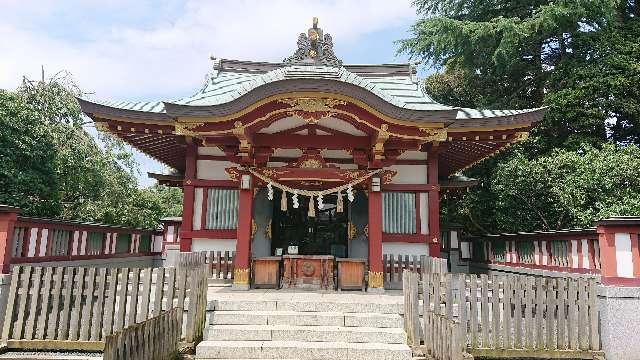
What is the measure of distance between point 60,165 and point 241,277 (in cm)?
990

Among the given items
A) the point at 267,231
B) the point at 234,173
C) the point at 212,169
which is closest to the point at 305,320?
the point at 234,173

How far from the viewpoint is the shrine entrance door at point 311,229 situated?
10852 millimetres

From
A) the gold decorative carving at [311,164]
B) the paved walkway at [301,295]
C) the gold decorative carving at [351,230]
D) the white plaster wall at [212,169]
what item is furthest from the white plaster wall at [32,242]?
the gold decorative carving at [351,230]

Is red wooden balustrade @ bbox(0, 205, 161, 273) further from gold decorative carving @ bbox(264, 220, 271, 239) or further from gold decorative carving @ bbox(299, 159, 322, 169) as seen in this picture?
gold decorative carving @ bbox(299, 159, 322, 169)

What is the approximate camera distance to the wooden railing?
23.5 ft

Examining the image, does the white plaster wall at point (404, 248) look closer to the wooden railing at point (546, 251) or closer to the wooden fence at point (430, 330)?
the wooden railing at point (546, 251)

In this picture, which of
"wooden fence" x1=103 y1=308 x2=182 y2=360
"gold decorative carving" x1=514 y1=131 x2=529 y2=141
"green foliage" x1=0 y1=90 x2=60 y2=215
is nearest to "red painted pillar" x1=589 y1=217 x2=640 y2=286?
"gold decorative carving" x1=514 y1=131 x2=529 y2=141

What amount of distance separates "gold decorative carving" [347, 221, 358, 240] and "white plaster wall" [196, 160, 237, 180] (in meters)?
3.14

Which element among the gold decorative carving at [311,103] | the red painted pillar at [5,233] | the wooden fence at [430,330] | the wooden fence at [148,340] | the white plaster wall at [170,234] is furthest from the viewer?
the white plaster wall at [170,234]

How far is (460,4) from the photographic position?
68.6 ft

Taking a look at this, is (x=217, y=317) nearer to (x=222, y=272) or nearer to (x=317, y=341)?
(x=317, y=341)

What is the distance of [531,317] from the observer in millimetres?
5676

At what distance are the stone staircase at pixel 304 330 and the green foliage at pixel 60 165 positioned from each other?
338 inches

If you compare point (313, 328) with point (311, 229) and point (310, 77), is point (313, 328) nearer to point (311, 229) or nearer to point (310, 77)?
point (310, 77)
